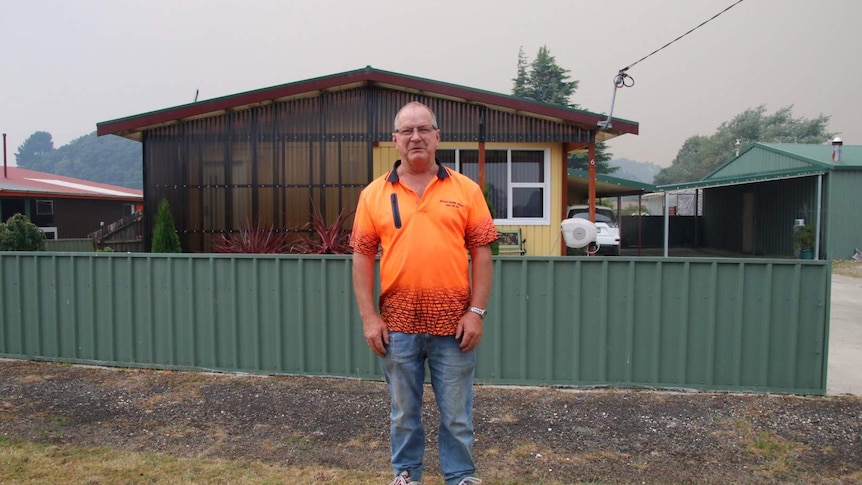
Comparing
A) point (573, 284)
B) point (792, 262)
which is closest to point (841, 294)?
point (792, 262)

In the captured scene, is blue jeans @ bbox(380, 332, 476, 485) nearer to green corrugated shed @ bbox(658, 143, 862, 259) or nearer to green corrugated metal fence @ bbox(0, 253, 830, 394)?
green corrugated metal fence @ bbox(0, 253, 830, 394)

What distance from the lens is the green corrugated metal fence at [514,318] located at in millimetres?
5457

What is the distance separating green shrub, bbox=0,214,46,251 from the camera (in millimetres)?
8422

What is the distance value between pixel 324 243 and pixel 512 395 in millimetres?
4733

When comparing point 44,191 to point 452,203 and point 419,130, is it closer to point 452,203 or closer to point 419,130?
point 419,130

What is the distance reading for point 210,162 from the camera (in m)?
10.9

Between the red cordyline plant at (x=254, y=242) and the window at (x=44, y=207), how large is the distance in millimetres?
13980

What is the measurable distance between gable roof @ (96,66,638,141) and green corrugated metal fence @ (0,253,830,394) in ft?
15.0

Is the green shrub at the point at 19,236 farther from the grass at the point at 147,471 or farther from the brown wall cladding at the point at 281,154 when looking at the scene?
the grass at the point at 147,471

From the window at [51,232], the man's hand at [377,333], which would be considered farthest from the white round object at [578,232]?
the window at [51,232]

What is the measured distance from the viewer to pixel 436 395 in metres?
2.96

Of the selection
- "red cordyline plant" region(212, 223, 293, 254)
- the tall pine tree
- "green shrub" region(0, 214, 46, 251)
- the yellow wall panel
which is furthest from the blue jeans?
the tall pine tree

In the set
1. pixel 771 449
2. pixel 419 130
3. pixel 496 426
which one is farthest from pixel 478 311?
pixel 771 449

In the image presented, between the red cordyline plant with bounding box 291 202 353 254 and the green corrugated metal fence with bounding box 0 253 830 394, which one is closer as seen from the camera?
the green corrugated metal fence with bounding box 0 253 830 394
